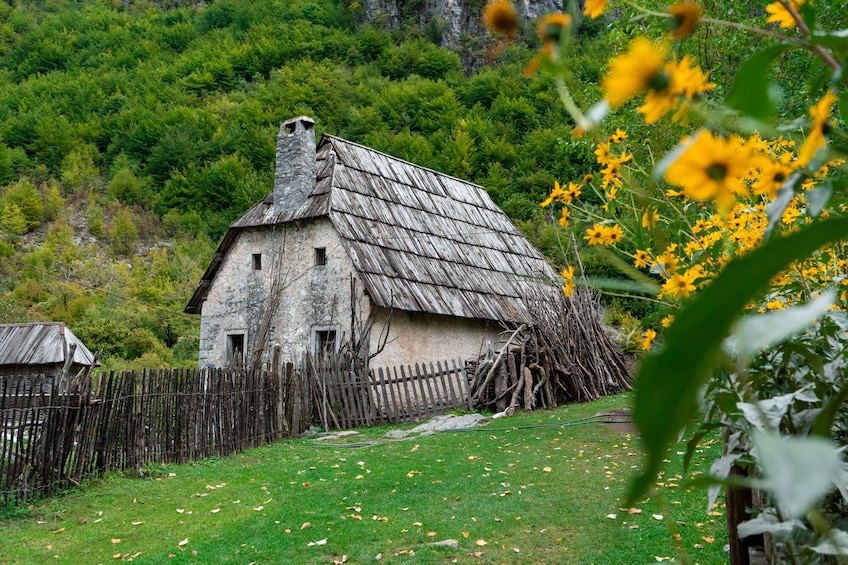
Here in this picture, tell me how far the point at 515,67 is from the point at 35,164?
24153 mm

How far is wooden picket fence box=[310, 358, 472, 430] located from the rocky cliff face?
110ft

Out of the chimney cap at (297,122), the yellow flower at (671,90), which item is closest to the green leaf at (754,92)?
the yellow flower at (671,90)

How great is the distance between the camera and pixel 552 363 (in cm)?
1309

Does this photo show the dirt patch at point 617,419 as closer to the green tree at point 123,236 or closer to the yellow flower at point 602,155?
the yellow flower at point 602,155

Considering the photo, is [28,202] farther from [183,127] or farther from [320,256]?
[320,256]

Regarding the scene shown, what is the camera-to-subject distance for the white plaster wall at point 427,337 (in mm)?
13383

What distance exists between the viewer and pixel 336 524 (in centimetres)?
566

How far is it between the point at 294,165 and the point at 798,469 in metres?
14.6

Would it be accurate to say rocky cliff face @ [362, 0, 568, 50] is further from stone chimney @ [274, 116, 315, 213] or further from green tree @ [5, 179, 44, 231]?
stone chimney @ [274, 116, 315, 213]

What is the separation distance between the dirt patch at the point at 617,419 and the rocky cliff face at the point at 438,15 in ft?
115

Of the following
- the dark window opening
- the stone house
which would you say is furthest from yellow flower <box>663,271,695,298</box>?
the dark window opening

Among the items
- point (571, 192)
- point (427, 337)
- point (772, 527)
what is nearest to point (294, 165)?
point (427, 337)

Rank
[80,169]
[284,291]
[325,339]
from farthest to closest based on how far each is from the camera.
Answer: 1. [80,169]
2. [284,291]
3. [325,339]

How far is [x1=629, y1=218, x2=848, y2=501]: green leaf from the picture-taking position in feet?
1.66
